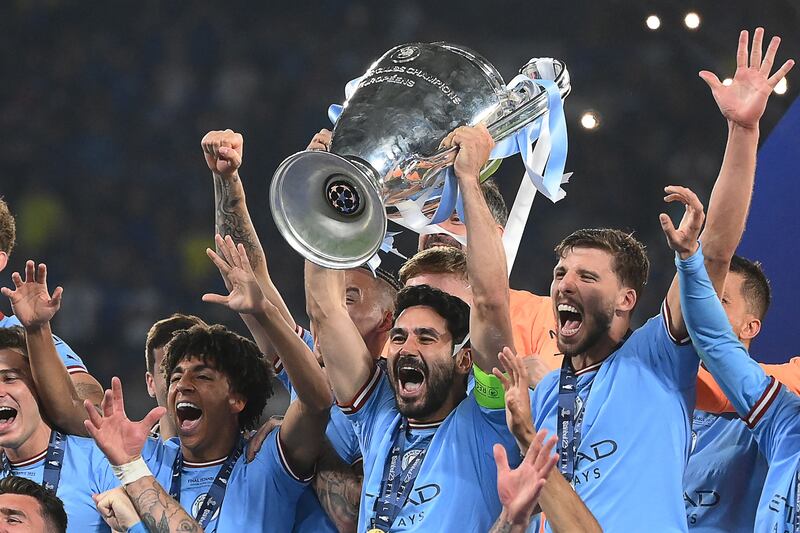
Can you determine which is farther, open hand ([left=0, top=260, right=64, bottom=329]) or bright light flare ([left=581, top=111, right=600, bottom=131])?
bright light flare ([left=581, top=111, right=600, bottom=131])

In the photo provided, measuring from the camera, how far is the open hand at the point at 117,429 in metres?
3.17

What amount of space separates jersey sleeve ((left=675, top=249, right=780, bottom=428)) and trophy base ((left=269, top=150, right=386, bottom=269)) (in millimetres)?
713

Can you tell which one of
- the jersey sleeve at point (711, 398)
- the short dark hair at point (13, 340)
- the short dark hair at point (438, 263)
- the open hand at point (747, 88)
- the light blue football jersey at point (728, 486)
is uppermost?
the open hand at point (747, 88)

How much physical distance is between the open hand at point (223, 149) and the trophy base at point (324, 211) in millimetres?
509

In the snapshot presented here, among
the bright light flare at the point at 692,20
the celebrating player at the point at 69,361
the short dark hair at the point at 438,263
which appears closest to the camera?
the short dark hair at the point at 438,263

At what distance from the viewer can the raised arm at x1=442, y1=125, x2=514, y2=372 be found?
2977mm

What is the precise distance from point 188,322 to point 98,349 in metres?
1.29

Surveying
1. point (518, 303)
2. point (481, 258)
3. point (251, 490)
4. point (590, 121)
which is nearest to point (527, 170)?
point (481, 258)

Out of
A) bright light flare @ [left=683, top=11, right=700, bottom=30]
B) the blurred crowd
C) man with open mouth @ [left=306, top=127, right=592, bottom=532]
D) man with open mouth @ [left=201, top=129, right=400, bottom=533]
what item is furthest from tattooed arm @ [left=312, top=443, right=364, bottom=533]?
bright light flare @ [left=683, top=11, right=700, bottom=30]

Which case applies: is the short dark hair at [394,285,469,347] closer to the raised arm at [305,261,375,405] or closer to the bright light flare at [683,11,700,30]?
the raised arm at [305,261,375,405]

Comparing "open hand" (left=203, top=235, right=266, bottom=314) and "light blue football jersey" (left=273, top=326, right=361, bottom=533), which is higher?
"open hand" (left=203, top=235, right=266, bottom=314)

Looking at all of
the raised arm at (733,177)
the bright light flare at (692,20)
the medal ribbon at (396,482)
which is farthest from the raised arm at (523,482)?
the bright light flare at (692,20)

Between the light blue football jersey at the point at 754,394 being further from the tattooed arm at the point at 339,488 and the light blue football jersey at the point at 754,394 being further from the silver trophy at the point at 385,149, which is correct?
the tattooed arm at the point at 339,488

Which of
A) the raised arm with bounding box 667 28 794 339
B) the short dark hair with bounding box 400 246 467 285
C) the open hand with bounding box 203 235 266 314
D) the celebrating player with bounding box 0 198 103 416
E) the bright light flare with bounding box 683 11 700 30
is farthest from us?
the bright light flare with bounding box 683 11 700 30
